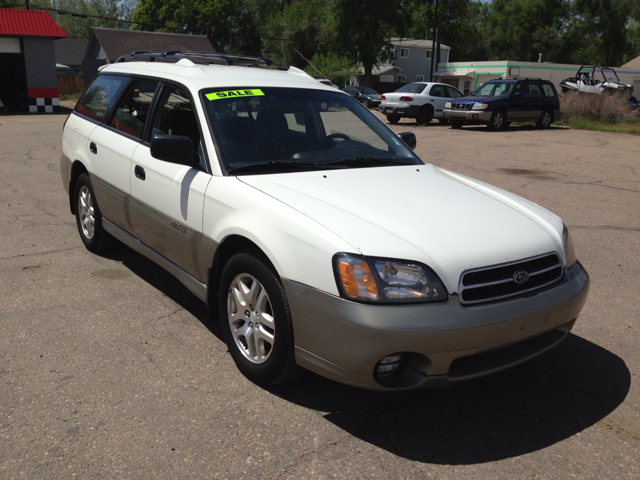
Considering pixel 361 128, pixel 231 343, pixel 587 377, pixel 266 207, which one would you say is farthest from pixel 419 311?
pixel 361 128

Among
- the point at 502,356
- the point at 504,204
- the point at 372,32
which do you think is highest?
the point at 372,32

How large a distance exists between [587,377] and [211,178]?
2567 millimetres

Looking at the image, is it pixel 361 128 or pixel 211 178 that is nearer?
pixel 211 178

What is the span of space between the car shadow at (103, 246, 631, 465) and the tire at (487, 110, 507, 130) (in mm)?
17732

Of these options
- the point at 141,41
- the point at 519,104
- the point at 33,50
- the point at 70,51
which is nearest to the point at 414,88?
the point at 519,104

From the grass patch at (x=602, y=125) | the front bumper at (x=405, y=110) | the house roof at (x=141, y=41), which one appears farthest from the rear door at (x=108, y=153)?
the house roof at (x=141, y=41)

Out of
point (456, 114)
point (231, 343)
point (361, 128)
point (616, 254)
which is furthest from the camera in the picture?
point (456, 114)

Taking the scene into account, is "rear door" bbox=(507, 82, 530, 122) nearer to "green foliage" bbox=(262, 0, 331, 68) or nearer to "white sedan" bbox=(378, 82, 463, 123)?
"white sedan" bbox=(378, 82, 463, 123)

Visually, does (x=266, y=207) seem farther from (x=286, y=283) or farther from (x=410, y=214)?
(x=410, y=214)

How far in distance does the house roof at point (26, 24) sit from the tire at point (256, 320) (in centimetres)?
2567

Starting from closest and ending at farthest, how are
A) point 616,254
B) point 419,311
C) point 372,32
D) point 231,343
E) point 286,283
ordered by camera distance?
point 419,311
point 286,283
point 231,343
point 616,254
point 372,32

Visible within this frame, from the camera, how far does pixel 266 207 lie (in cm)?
321

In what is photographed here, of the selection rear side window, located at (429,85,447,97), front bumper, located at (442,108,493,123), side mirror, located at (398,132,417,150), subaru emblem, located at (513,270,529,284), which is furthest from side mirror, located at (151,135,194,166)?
rear side window, located at (429,85,447,97)

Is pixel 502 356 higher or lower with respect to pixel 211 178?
lower
